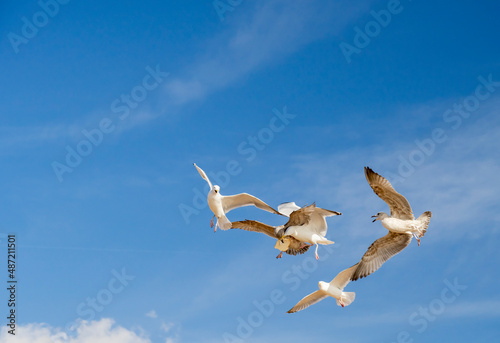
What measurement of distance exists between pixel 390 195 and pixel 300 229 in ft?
8.35

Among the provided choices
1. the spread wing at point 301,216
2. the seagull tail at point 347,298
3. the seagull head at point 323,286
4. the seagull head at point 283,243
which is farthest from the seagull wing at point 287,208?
the seagull tail at point 347,298

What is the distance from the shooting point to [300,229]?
62.1ft

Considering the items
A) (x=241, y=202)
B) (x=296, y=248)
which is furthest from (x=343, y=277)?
(x=241, y=202)

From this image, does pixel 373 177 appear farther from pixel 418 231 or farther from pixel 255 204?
A: pixel 255 204

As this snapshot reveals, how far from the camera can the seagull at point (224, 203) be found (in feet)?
62.9

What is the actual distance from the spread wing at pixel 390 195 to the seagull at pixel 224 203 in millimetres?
2801

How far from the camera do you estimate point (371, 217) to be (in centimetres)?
1903

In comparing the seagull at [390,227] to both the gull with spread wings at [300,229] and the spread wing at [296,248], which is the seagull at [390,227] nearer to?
the gull with spread wings at [300,229]

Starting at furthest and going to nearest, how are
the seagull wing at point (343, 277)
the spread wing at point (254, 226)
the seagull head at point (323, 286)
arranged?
the spread wing at point (254, 226)
the seagull wing at point (343, 277)
the seagull head at point (323, 286)

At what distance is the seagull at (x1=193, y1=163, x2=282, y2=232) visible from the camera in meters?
19.2

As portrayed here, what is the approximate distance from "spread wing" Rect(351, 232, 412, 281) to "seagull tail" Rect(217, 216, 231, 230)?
368 cm

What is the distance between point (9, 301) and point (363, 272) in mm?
9544

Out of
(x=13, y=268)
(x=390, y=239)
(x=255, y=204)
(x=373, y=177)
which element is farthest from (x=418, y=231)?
(x=13, y=268)

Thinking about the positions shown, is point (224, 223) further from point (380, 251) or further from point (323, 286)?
point (380, 251)
